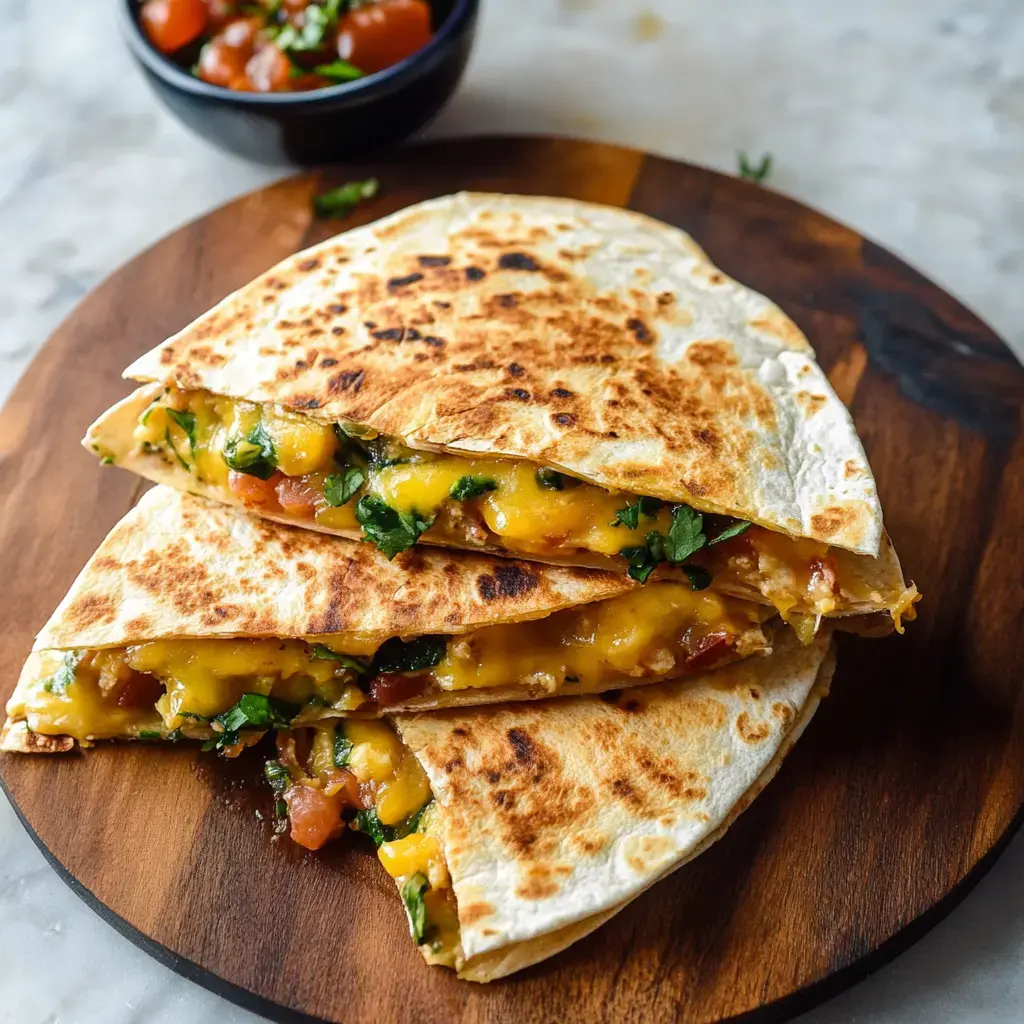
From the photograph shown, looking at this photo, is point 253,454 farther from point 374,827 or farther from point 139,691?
point 374,827

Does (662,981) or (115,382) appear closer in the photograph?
(662,981)

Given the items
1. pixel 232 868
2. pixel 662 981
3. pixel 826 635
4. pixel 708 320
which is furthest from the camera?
pixel 708 320

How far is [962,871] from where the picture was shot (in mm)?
2684

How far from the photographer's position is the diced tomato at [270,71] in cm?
386

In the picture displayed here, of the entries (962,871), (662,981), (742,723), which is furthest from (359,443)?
(962,871)

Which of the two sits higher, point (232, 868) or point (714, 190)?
point (714, 190)

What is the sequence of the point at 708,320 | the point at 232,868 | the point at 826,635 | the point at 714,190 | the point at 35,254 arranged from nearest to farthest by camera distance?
the point at 232,868 < the point at 826,635 < the point at 708,320 < the point at 714,190 < the point at 35,254

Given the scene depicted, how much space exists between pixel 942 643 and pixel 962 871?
59 centimetres

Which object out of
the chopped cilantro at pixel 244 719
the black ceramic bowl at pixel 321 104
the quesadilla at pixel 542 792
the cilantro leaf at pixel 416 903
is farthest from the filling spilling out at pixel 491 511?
the black ceramic bowl at pixel 321 104

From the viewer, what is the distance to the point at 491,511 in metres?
2.93

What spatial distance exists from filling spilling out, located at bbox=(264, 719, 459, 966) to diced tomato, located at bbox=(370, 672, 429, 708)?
8 centimetres

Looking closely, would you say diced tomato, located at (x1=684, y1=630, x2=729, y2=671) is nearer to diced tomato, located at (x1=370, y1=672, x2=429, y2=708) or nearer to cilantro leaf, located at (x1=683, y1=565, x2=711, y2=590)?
cilantro leaf, located at (x1=683, y1=565, x2=711, y2=590)

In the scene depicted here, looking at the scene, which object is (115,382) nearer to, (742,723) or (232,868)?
(232,868)

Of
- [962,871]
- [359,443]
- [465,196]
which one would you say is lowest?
[962,871]
